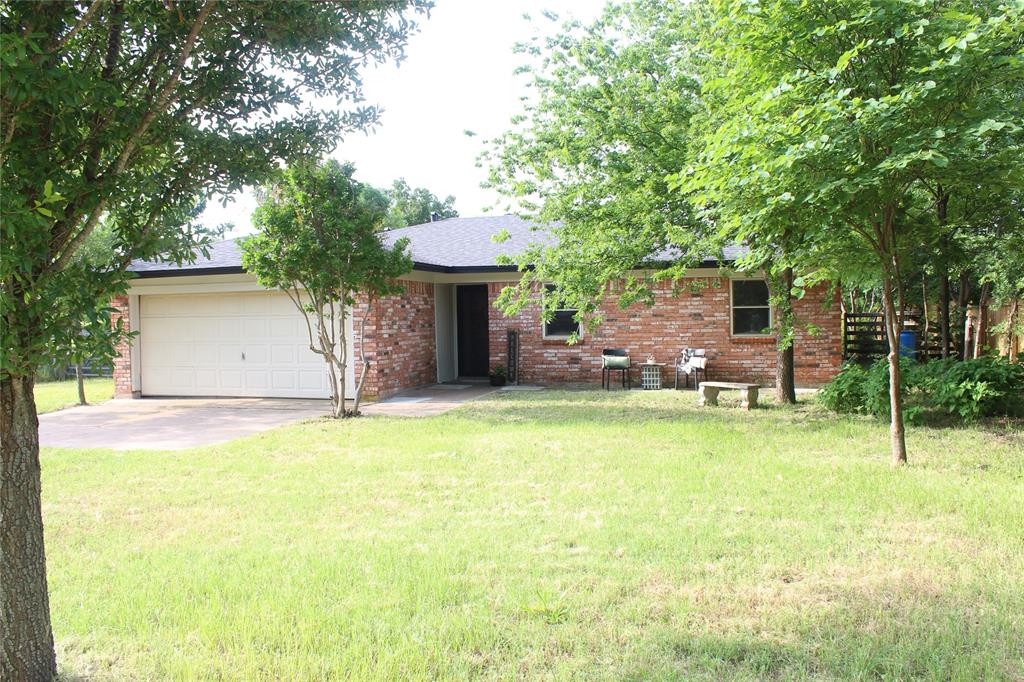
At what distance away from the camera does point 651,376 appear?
16.1 metres

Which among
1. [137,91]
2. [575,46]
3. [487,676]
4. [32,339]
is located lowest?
[487,676]

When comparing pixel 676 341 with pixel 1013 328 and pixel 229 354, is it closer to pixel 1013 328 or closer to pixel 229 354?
pixel 1013 328

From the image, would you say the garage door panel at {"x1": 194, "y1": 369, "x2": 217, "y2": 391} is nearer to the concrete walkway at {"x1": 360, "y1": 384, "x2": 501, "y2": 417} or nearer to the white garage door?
the white garage door

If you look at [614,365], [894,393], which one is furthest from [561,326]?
[894,393]

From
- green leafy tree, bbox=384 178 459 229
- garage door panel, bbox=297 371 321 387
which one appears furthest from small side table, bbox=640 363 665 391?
green leafy tree, bbox=384 178 459 229

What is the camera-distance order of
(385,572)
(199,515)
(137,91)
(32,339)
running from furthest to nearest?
(199,515)
(385,572)
(137,91)
(32,339)

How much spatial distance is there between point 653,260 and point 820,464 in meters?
5.37

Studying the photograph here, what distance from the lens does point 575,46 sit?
11680 millimetres

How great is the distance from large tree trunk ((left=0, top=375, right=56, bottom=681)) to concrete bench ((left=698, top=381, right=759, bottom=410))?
35.5 ft

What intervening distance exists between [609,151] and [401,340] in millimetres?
6163

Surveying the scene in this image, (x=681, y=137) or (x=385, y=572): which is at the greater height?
(x=681, y=137)

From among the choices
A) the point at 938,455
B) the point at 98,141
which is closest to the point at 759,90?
the point at 938,455

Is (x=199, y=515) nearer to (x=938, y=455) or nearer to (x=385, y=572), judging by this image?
(x=385, y=572)

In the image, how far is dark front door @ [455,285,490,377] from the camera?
1823 centimetres
